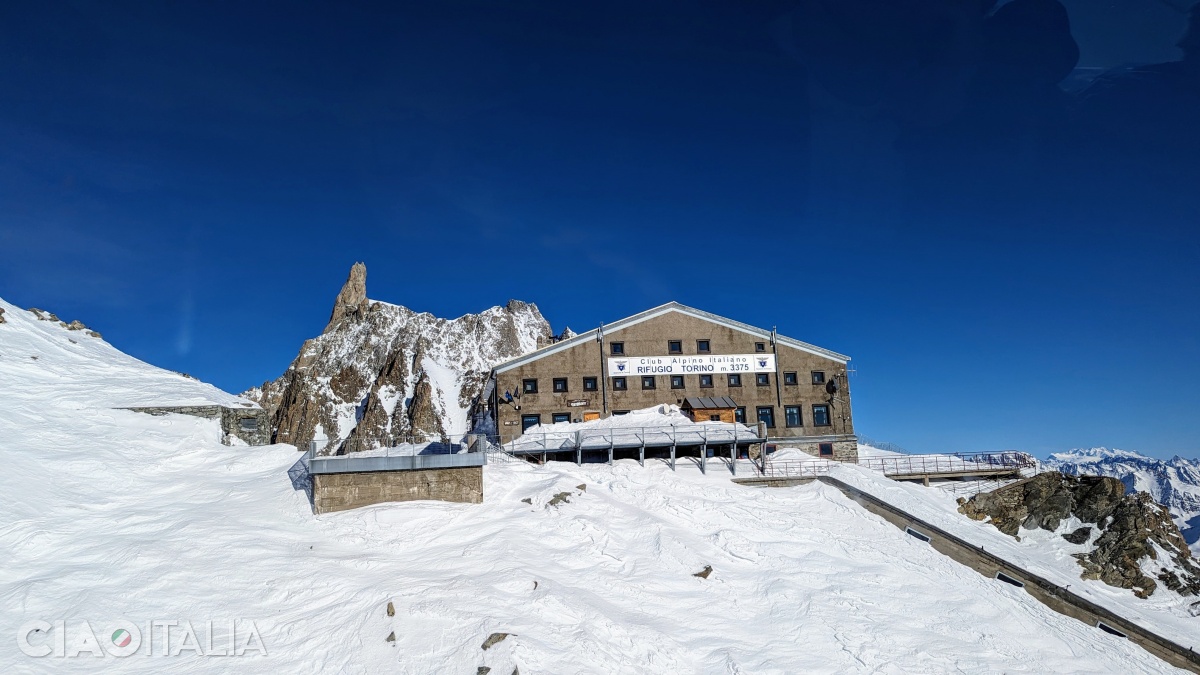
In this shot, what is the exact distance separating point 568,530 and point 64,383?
24.7 m

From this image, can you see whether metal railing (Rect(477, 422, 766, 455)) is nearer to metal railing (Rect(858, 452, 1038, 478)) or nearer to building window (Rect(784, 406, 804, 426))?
building window (Rect(784, 406, 804, 426))

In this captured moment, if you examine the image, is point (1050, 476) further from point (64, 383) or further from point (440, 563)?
point (64, 383)

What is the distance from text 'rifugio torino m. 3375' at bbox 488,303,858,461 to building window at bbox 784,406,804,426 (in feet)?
0.20

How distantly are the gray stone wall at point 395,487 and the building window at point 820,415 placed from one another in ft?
77.5

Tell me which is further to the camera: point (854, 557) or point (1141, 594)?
point (1141, 594)

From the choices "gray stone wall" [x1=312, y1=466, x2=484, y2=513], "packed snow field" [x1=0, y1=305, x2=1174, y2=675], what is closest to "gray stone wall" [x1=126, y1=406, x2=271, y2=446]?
"packed snow field" [x1=0, y1=305, x2=1174, y2=675]

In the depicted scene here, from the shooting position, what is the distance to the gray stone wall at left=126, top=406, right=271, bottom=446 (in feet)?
93.1

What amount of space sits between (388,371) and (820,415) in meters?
107

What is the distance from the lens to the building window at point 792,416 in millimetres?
39562

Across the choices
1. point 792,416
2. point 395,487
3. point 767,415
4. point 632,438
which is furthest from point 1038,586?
point 395,487

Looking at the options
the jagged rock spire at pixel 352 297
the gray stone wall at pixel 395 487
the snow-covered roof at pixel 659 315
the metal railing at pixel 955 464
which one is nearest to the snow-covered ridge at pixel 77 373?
the gray stone wall at pixel 395 487

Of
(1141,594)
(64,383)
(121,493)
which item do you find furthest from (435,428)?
(1141,594)

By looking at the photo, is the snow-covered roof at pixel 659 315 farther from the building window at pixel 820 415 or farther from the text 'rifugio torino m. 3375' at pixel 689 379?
the building window at pixel 820 415

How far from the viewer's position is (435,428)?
389ft
